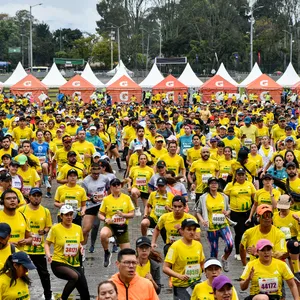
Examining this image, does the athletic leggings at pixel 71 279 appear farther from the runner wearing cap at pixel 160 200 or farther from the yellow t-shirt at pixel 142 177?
the yellow t-shirt at pixel 142 177

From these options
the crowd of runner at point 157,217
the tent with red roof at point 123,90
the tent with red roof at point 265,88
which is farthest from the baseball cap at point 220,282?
the tent with red roof at point 123,90

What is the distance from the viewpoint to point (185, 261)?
8.05m

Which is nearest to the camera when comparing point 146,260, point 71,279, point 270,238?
point 146,260

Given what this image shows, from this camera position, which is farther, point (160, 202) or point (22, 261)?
point (160, 202)

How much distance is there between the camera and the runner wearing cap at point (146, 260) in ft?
24.5

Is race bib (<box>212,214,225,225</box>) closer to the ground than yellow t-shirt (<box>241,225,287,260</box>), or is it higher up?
closer to the ground

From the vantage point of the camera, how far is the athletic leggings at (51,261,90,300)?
870cm

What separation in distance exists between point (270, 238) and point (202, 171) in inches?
205

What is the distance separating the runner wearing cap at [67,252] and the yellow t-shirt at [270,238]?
194cm

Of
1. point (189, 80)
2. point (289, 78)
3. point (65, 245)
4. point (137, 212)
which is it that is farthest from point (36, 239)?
point (189, 80)

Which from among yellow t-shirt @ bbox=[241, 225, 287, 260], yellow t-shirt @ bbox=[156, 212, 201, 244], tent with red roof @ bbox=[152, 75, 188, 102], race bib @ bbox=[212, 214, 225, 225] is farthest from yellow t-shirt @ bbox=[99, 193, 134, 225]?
tent with red roof @ bbox=[152, 75, 188, 102]

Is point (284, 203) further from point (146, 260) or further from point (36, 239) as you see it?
point (36, 239)

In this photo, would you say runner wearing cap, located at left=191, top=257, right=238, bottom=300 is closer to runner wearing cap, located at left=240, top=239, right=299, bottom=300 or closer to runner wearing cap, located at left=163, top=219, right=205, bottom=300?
runner wearing cap, located at left=240, top=239, right=299, bottom=300

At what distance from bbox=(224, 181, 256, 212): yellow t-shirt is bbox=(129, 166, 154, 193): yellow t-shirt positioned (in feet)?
6.53
